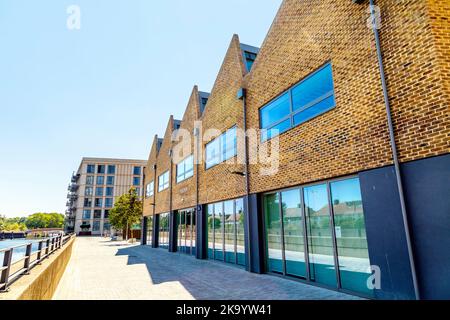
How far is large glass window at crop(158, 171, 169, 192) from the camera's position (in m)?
22.6

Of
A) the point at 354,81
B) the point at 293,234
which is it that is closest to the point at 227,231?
the point at 293,234

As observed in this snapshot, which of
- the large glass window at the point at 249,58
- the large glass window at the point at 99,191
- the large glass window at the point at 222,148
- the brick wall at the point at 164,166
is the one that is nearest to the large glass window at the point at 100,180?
the large glass window at the point at 99,191

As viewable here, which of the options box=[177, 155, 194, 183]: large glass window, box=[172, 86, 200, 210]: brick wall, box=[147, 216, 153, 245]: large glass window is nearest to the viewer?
box=[172, 86, 200, 210]: brick wall

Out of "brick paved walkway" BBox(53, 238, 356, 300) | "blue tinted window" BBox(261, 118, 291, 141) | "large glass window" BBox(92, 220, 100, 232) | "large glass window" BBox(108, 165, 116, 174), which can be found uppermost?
"large glass window" BBox(108, 165, 116, 174)

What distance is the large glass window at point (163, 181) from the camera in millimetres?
22570

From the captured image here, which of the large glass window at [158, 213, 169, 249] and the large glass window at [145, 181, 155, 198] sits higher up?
the large glass window at [145, 181, 155, 198]

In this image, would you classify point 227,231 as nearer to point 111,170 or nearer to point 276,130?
point 276,130

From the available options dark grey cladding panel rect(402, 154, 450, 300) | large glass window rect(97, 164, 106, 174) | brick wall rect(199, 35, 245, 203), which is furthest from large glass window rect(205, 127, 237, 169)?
large glass window rect(97, 164, 106, 174)

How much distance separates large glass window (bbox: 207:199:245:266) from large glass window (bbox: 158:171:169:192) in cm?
876

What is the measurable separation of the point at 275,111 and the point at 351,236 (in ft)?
16.4

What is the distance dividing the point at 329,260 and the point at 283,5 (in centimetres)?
872

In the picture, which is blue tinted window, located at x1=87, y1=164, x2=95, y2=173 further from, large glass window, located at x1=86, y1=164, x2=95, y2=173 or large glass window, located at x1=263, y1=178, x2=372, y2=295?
large glass window, located at x1=263, y1=178, x2=372, y2=295

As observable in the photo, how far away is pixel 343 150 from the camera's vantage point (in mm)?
7008
